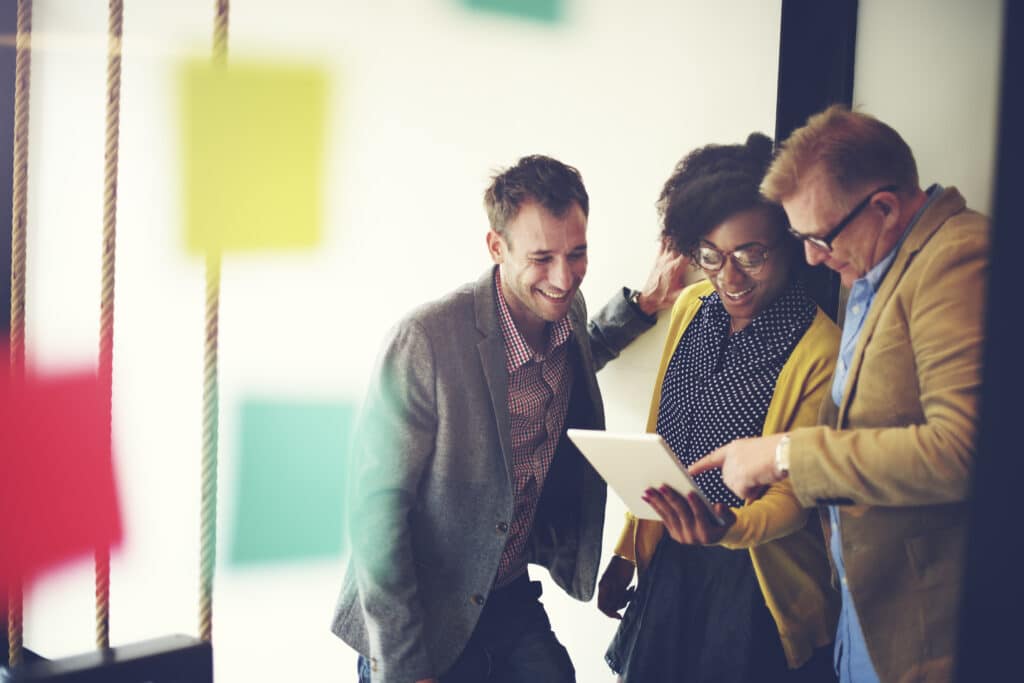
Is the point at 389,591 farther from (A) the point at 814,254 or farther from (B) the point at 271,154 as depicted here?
(B) the point at 271,154

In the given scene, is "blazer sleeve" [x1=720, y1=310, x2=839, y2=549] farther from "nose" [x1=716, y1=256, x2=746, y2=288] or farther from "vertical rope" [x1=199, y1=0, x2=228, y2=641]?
"vertical rope" [x1=199, y1=0, x2=228, y2=641]

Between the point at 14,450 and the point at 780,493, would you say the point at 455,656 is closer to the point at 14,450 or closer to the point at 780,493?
the point at 780,493

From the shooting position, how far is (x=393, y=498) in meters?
1.79

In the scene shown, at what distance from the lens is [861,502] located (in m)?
1.38

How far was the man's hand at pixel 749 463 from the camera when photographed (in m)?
1.48

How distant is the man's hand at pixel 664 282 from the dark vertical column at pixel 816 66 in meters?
0.35

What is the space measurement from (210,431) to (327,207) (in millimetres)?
2040

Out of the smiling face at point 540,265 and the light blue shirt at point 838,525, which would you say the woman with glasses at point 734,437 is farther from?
the smiling face at point 540,265

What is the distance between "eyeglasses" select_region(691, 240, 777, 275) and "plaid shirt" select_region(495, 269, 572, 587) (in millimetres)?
363

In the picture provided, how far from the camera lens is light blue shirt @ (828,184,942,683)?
1462 mm

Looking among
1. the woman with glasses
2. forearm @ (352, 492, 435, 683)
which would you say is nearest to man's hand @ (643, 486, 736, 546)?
the woman with glasses

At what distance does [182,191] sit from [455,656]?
2510 mm

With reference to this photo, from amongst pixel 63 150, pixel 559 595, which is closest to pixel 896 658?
pixel 559 595

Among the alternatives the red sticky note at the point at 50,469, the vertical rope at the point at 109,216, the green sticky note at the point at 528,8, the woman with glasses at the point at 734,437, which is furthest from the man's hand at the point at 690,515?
the red sticky note at the point at 50,469
